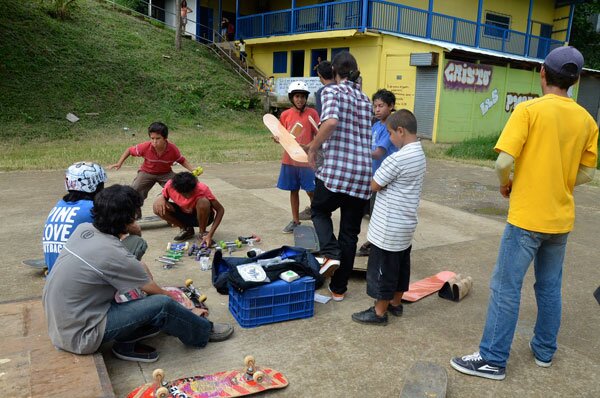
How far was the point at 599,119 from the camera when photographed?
79.9 ft

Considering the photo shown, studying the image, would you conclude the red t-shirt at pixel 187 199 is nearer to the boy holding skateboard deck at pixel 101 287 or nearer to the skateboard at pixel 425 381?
the boy holding skateboard deck at pixel 101 287

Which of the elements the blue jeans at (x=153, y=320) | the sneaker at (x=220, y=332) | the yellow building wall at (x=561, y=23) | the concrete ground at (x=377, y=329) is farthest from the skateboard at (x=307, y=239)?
the yellow building wall at (x=561, y=23)

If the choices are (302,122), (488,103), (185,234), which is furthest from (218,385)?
(488,103)

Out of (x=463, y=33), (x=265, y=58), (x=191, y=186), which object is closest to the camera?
(x=191, y=186)

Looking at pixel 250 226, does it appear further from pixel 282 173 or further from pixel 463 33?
pixel 463 33

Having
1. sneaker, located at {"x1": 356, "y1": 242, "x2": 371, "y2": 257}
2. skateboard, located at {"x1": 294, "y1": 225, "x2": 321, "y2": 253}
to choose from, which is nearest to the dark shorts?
skateboard, located at {"x1": 294, "y1": 225, "x2": 321, "y2": 253}

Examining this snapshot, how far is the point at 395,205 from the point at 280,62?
22151 mm

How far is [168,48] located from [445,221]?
64.7 feet

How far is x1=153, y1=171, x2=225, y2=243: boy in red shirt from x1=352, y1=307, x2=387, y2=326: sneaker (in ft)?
7.21

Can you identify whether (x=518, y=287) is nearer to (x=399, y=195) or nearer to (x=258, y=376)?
(x=399, y=195)

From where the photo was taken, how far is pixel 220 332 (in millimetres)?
3449

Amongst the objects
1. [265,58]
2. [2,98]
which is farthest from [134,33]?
[2,98]

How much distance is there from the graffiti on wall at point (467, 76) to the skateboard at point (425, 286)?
577 inches

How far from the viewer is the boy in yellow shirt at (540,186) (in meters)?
2.80
